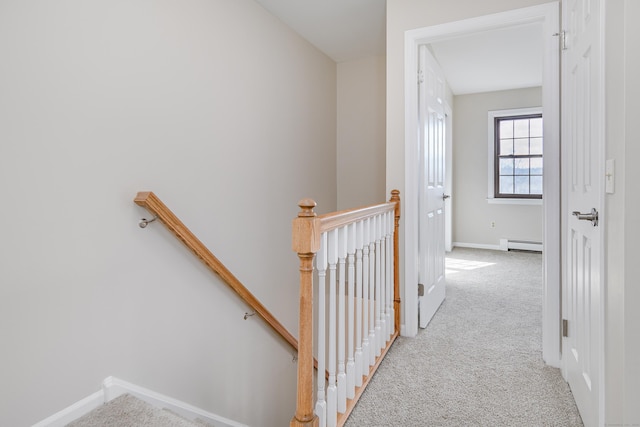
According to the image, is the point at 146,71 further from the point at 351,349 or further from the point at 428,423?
the point at 428,423

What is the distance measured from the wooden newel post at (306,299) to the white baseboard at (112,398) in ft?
2.91

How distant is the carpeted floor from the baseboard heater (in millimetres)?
2511

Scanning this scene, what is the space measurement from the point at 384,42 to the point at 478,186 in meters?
3.24

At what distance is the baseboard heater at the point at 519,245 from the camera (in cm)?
546

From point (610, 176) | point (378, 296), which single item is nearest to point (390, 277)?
point (378, 296)

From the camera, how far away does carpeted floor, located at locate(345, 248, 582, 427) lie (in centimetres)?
169

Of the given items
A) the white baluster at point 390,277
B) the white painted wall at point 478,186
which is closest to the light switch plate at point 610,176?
the white baluster at point 390,277

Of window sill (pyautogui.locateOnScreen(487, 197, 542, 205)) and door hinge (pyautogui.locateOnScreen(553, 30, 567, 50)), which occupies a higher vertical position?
door hinge (pyautogui.locateOnScreen(553, 30, 567, 50))

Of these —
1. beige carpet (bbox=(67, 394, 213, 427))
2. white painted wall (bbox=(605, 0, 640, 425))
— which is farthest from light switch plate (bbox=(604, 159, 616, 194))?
beige carpet (bbox=(67, 394, 213, 427))

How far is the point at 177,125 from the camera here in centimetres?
214

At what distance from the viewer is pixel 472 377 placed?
6.63 ft

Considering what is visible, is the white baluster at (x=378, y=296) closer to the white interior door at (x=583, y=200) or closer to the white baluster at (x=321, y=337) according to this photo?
the white baluster at (x=321, y=337)

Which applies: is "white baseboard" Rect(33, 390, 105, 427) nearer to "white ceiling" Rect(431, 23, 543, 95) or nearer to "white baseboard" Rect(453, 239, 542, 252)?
"white ceiling" Rect(431, 23, 543, 95)

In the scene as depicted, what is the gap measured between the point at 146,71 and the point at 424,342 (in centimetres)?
232
